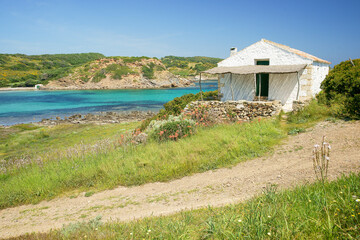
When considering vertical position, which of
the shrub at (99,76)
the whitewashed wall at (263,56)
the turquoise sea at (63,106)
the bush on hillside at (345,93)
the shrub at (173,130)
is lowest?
the turquoise sea at (63,106)

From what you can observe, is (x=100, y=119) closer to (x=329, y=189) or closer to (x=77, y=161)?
(x=77, y=161)

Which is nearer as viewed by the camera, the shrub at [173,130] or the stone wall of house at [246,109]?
the shrub at [173,130]

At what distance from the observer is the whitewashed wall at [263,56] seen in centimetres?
1727

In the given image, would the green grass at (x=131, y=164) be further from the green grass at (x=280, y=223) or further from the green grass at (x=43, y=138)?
the green grass at (x=43, y=138)

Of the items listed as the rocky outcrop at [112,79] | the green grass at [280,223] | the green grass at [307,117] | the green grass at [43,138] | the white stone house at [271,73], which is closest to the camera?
the green grass at [280,223]

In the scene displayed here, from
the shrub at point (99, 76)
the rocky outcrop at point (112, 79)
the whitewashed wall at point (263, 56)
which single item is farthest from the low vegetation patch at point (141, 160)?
the shrub at point (99, 76)

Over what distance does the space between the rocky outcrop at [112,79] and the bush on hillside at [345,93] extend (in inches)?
3255

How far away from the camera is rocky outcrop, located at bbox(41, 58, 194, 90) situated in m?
91.4

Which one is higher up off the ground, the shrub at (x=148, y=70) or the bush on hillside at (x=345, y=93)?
the shrub at (x=148, y=70)

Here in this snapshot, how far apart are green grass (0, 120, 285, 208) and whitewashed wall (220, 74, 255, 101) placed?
9.28 meters

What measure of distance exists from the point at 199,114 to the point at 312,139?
6.26m

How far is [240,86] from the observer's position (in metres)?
19.4

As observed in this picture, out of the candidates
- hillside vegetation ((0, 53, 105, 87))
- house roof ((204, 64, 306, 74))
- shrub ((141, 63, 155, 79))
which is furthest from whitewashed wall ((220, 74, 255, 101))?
hillside vegetation ((0, 53, 105, 87))

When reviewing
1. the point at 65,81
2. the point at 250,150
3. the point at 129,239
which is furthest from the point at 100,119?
the point at 65,81
